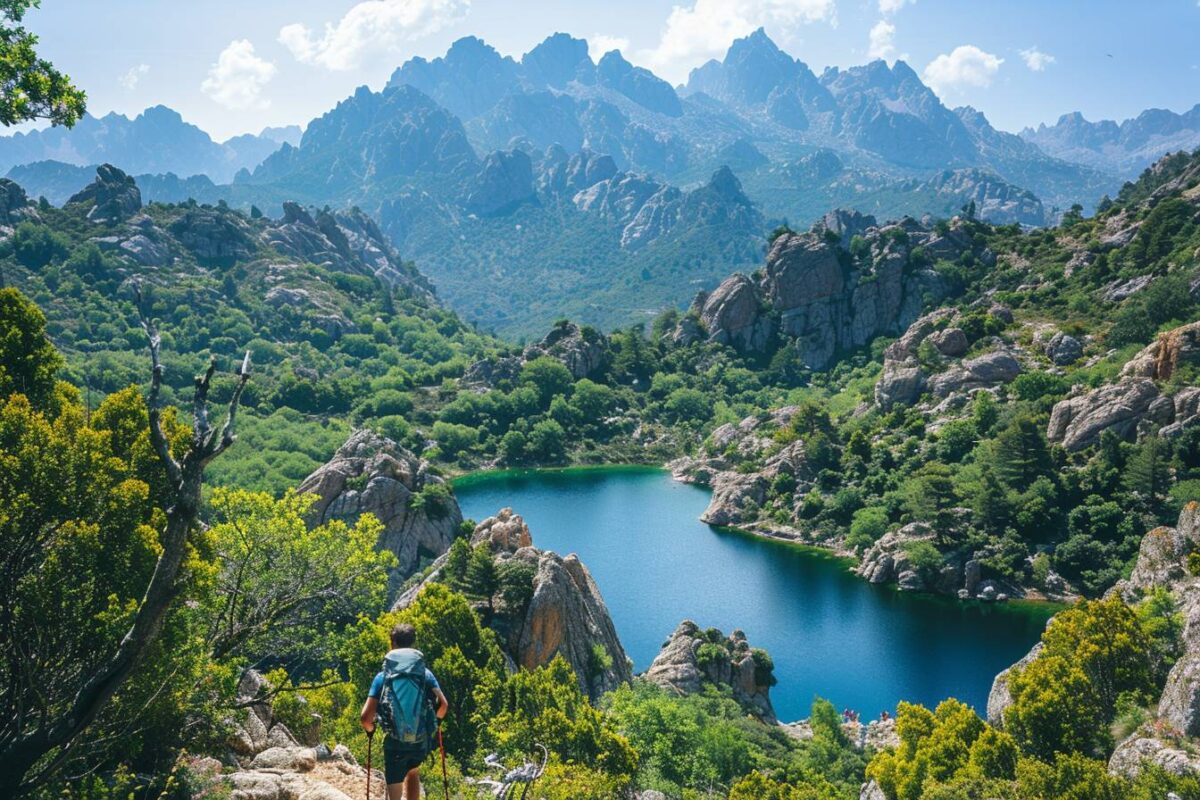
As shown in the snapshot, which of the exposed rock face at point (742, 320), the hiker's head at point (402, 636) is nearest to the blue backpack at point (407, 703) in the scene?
the hiker's head at point (402, 636)

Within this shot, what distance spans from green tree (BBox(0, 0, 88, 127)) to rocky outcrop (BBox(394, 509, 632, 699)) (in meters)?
26.6

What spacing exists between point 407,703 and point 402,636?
103 centimetres

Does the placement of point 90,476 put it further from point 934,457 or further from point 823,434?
point 823,434

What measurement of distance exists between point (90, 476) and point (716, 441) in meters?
118

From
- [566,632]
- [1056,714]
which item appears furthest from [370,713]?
[1056,714]

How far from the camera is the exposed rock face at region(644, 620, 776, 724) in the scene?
169 ft

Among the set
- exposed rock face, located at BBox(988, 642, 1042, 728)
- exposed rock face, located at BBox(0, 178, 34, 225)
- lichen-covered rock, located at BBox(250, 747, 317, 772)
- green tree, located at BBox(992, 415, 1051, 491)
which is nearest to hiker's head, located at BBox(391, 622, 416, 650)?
lichen-covered rock, located at BBox(250, 747, 317, 772)

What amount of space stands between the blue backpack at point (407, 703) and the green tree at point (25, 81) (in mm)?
16910

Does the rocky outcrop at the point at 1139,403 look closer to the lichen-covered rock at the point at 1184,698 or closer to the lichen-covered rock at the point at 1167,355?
the lichen-covered rock at the point at 1167,355

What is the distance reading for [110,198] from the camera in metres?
180

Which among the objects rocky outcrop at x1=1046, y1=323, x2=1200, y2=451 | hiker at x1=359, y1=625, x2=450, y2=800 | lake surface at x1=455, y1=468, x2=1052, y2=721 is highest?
rocky outcrop at x1=1046, y1=323, x2=1200, y2=451

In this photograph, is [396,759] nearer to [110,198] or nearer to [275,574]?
[275,574]

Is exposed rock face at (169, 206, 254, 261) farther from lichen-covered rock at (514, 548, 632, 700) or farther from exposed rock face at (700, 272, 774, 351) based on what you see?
lichen-covered rock at (514, 548, 632, 700)

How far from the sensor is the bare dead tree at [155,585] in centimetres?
1220
